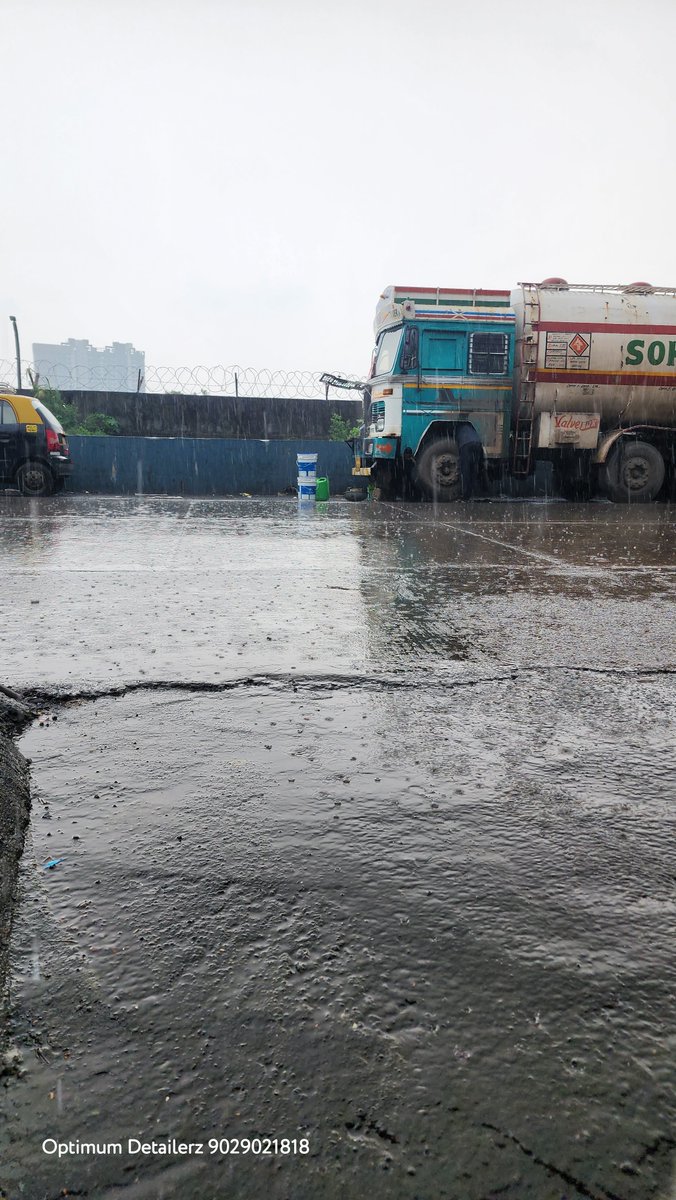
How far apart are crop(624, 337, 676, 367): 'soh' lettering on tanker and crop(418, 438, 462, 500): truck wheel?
323cm

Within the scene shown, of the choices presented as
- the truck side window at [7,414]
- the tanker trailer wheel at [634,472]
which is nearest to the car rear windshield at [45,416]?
the truck side window at [7,414]

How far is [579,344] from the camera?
13.9m

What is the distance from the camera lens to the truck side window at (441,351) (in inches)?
538

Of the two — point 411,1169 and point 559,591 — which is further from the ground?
point 559,591

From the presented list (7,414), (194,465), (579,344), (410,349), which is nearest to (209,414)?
(194,465)

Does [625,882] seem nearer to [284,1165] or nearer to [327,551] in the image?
[284,1165]

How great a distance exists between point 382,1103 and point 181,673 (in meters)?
2.39

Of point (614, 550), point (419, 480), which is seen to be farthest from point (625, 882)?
point (419, 480)

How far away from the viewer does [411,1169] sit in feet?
3.77

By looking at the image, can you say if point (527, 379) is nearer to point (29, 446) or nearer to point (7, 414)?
point (29, 446)

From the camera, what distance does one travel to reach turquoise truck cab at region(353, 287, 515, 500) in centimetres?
1367

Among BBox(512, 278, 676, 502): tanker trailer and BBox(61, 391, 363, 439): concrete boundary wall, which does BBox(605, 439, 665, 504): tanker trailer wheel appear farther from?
BBox(61, 391, 363, 439): concrete boundary wall

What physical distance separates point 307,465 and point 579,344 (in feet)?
16.6

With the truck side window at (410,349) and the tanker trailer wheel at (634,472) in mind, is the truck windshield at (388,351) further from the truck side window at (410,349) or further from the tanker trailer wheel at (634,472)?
the tanker trailer wheel at (634,472)
